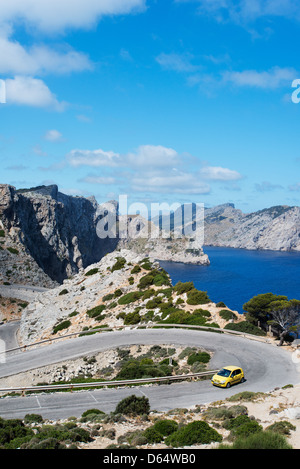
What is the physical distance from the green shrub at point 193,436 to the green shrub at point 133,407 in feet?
15.6

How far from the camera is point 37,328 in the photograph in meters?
61.4

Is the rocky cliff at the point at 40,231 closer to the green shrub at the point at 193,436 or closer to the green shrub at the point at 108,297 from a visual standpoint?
the green shrub at the point at 108,297

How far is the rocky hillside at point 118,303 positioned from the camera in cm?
4709

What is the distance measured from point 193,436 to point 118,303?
1601 inches

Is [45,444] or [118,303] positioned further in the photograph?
[118,303]

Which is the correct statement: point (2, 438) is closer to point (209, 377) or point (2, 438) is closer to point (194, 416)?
point (194, 416)

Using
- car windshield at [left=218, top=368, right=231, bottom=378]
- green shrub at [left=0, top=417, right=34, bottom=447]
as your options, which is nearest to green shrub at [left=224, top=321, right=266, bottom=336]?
car windshield at [left=218, top=368, right=231, bottom=378]

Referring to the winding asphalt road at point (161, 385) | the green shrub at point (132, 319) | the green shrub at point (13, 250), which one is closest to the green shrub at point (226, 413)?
the winding asphalt road at point (161, 385)

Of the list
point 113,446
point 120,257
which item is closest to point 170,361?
point 113,446

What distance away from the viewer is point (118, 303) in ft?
178

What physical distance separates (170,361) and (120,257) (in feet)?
143

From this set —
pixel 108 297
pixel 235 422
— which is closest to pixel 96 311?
pixel 108 297

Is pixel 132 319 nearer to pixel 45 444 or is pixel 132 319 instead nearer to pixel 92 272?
pixel 92 272

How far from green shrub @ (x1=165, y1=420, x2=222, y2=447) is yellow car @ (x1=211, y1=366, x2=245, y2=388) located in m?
11.0
